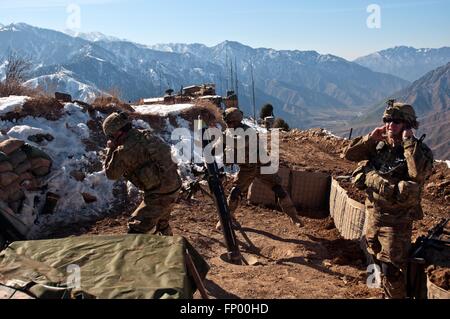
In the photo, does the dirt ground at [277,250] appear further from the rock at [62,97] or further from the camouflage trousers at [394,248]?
the rock at [62,97]

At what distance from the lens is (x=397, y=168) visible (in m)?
4.91

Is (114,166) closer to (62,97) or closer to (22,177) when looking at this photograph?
(22,177)

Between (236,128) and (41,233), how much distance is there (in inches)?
153

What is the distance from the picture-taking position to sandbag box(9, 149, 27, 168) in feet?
24.7

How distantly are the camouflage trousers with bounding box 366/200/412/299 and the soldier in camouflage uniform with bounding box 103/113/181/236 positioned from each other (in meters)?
2.74

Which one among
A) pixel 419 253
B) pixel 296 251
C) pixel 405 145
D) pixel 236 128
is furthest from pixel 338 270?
pixel 236 128

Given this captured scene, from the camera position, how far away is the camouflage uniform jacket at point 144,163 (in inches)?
225

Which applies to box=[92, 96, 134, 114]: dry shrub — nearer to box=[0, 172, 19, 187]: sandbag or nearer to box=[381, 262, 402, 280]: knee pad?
box=[0, 172, 19, 187]: sandbag

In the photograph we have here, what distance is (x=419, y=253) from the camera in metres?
4.74

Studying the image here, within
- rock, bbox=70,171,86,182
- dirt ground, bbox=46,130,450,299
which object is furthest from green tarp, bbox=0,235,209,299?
rock, bbox=70,171,86,182

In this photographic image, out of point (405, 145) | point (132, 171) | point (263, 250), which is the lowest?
point (263, 250)

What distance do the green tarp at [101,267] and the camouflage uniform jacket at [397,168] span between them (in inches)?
95.9
